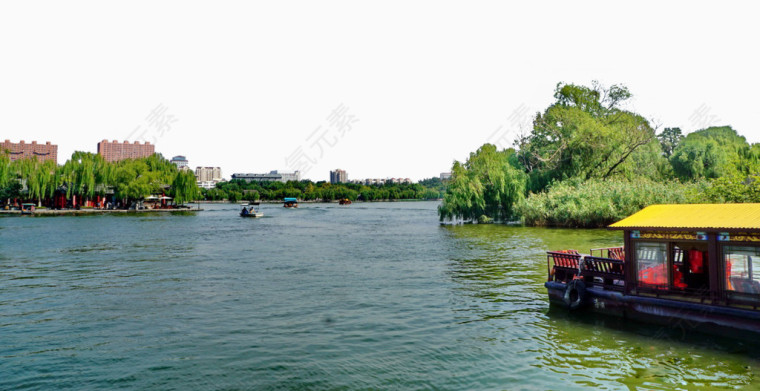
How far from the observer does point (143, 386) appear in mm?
11273

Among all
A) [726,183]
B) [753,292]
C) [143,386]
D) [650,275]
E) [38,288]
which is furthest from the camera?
[726,183]

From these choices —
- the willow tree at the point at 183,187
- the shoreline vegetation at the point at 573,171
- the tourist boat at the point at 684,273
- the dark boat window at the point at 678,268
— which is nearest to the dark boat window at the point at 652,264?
the tourist boat at the point at 684,273

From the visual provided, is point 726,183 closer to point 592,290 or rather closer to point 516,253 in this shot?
point 516,253

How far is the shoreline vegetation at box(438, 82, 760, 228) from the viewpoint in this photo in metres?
51.2

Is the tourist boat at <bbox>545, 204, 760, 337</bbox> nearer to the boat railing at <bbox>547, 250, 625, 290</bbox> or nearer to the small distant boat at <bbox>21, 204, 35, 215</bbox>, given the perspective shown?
the boat railing at <bbox>547, 250, 625, 290</bbox>

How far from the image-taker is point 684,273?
14570mm

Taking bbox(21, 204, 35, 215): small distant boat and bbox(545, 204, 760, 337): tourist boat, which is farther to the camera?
bbox(21, 204, 35, 215): small distant boat

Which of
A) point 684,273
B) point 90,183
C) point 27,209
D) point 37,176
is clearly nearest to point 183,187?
point 90,183

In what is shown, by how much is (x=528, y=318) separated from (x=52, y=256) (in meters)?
31.8

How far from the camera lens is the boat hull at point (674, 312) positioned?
1312 centimetres

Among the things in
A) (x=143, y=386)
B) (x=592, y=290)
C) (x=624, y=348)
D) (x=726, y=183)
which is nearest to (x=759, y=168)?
(x=726, y=183)

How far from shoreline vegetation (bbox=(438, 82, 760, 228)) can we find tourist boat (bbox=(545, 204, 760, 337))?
35105 millimetres

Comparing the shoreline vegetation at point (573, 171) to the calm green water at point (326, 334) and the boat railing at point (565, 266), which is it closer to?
the calm green water at point (326, 334)

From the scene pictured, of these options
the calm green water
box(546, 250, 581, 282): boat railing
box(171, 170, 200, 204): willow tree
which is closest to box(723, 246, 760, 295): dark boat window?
the calm green water
